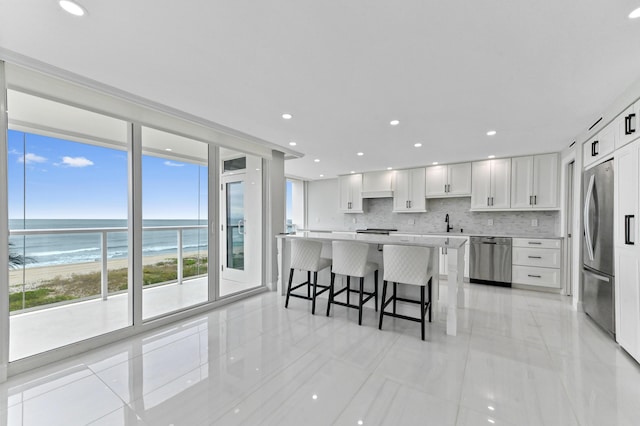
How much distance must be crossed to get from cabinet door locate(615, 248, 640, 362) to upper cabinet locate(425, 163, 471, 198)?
2.82 metres

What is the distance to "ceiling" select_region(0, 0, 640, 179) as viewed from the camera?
1392 mm

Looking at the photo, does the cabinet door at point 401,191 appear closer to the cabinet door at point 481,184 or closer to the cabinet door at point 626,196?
the cabinet door at point 481,184

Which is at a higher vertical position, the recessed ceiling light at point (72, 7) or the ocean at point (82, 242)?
the recessed ceiling light at point (72, 7)

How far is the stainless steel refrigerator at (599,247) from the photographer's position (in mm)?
2564

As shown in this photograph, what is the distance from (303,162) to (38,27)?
3.96 meters

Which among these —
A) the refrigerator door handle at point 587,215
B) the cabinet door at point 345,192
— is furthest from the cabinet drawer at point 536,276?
the cabinet door at point 345,192

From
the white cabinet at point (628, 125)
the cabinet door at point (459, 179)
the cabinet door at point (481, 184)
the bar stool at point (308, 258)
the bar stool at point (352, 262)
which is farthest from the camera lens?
the cabinet door at point (459, 179)

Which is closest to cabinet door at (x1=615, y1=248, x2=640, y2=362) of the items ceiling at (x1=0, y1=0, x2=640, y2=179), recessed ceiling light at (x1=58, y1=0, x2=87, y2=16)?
ceiling at (x1=0, y1=0, x2=640, y2=179)

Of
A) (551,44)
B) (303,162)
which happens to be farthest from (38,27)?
(303,162)

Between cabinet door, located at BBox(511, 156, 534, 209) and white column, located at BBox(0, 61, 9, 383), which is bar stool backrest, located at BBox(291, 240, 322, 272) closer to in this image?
white column, located at BBox(0, 61, 9, 383)

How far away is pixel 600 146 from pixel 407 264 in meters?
2.49

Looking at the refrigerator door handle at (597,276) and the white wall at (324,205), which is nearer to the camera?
the refrigerator door handle at (597,276)

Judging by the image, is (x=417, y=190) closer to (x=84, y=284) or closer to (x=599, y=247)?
(x=599, y=247)

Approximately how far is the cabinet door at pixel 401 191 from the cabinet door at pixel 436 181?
1.46 ft
